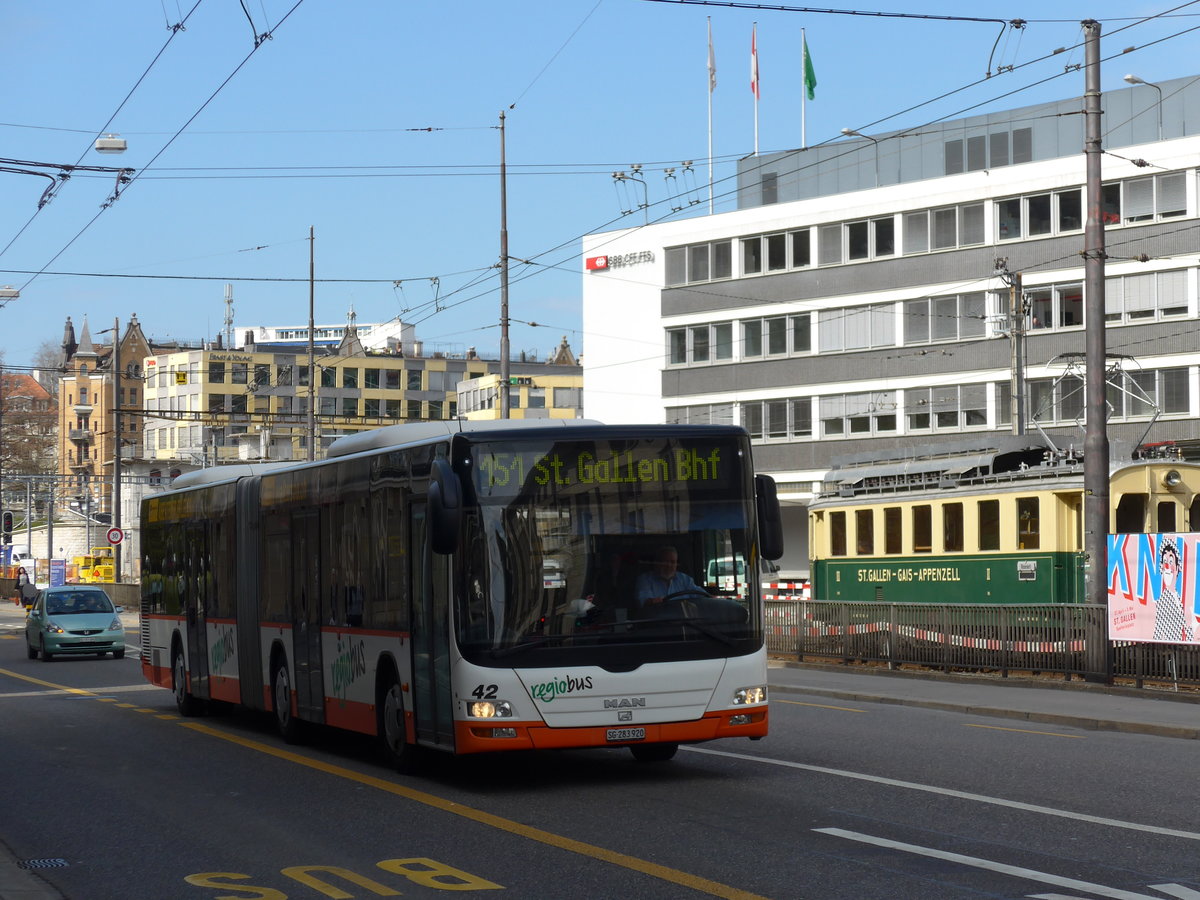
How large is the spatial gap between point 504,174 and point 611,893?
33.2 metres

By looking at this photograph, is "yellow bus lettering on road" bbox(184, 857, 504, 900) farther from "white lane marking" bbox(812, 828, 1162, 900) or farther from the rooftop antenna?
the rooftop antenna

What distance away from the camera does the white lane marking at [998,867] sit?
8.08 meters

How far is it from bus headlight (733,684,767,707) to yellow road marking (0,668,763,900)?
2.24m

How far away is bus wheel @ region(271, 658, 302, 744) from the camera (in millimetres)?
16953

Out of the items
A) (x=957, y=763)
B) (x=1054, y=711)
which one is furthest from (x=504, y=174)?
(x=957, y=763)

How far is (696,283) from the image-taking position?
66250 mm

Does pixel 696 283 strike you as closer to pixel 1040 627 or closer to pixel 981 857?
pixel 1040 627

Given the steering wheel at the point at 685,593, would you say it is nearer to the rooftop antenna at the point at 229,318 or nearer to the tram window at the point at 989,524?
the tram window at the point at 989,524

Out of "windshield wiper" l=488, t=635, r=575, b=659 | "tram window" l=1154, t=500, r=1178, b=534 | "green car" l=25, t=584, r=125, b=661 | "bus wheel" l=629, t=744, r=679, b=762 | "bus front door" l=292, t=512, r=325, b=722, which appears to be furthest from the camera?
"green car" l=25, t=584, r=125, b=661

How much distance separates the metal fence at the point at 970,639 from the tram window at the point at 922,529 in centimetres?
196

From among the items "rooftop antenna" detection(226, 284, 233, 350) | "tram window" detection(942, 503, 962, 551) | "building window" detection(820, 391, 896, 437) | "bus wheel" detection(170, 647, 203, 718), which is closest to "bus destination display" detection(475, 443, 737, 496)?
"bus wheel" detection(170, 647, 203, 718)

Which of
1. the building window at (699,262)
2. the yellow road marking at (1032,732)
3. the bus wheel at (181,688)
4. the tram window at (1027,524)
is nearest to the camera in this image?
the yellow road marking at (1032,732)

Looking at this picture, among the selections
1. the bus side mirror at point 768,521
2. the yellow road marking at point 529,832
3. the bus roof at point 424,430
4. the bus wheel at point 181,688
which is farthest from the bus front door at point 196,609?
the bus side mirror at point 768,521

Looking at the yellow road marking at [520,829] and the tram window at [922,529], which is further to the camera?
the tram window at [922,529]
